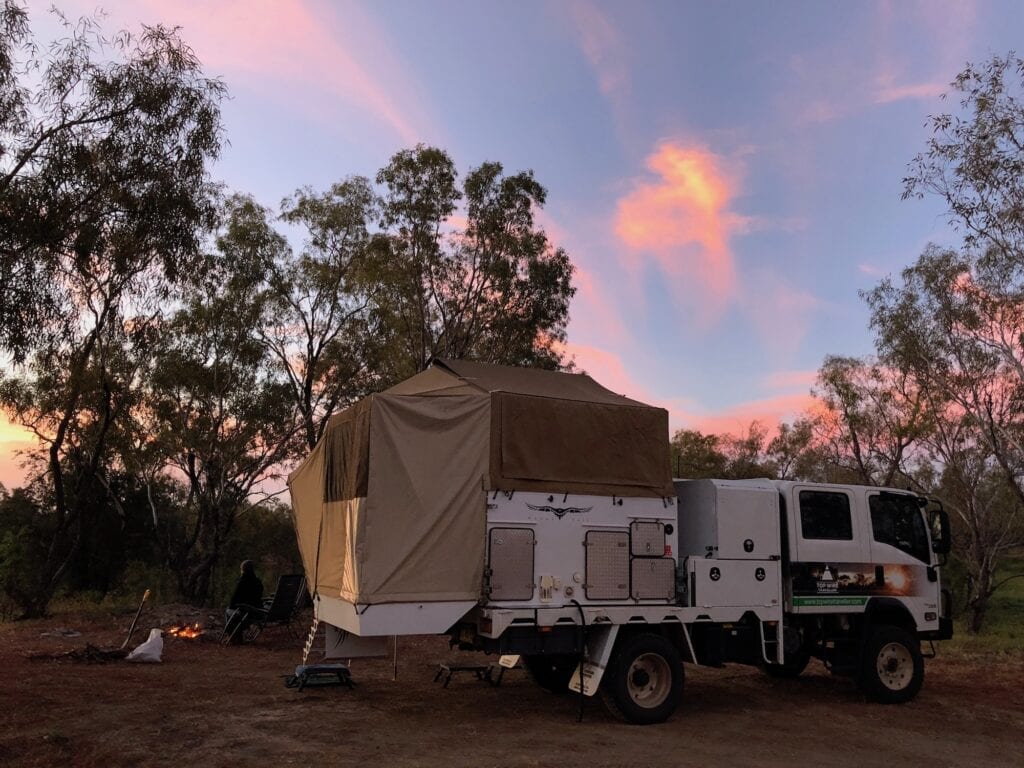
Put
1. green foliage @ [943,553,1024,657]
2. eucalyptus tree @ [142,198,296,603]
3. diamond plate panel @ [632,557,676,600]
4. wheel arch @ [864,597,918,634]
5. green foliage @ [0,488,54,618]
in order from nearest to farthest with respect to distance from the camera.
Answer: diamond plate panel @ [632,557,676,600] → wheel arch @ [864,597,918,634] → green foliage @ [943,553,1024,657] → eucalyptus tree @ [142,198,296,603] → green foliage @ [0,488,54,618]

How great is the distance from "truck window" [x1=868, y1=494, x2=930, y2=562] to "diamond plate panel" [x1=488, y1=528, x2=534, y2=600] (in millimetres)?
4789

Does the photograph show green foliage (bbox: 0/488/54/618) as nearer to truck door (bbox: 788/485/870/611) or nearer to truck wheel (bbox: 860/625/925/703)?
truck door (bbox: 788/485/870/611)

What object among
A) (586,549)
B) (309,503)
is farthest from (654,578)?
(309,503)

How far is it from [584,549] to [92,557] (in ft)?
94.4

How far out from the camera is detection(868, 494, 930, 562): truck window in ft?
31.1

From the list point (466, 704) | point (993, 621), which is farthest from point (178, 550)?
point (993, 621)

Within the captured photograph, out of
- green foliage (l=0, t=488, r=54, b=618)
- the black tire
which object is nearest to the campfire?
the black tire

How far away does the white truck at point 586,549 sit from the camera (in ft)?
23.2

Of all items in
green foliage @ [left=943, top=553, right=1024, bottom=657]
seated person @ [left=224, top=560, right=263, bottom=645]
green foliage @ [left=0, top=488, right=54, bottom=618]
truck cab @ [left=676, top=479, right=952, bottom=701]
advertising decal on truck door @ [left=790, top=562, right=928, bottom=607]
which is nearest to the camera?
truck cab @ [left=676, top=479, right=952, bottom=701]

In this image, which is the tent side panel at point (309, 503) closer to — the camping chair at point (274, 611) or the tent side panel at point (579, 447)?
the tent side panel at point (579, 447)

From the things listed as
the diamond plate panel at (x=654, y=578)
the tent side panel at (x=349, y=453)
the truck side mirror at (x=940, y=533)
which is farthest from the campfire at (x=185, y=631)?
the truck side mirror at (x=940, y=533)

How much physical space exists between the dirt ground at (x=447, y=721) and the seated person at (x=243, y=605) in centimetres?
208

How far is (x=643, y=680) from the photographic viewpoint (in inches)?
313

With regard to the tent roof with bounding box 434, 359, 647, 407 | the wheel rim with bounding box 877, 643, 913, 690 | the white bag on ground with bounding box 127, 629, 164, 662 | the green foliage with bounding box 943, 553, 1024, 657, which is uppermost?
the tent roof with bounding box 434, 359, 647, 407
